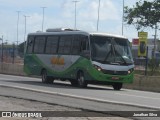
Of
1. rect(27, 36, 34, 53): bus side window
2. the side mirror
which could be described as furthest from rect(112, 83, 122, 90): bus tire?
rect(27, 36, 34, 53): bus side window

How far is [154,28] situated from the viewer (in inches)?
2586

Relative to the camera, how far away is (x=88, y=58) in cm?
2603

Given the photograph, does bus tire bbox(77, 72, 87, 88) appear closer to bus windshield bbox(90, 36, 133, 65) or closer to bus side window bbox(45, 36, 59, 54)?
bus windshield bbox(90, 36, 133, 65)

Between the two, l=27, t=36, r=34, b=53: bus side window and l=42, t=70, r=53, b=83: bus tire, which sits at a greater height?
l=27, t=36, r=34, b=53: bus side window

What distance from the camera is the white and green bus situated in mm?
25875

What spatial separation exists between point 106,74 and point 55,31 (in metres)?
5.51

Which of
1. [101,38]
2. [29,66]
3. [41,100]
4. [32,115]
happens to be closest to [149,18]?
[29,66]

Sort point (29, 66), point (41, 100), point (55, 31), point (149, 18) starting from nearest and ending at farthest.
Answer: point (41, 100)
point (55, 31)
point (29, 66)
point (149, 18)

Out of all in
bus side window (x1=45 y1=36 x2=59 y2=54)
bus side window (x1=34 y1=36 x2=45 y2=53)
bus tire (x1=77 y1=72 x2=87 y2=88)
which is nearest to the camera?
bus tire (x1=77 y1=72 x2=87 y2=88)

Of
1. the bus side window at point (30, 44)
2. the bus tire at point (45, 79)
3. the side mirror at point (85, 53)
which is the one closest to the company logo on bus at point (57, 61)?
the bus tire at point (45, 79)

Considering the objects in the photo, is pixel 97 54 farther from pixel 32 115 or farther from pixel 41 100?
pixel 32 115

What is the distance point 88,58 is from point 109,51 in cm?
112

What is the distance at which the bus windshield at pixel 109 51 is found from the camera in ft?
84.8

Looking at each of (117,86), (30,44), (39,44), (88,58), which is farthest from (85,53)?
(30,44)
